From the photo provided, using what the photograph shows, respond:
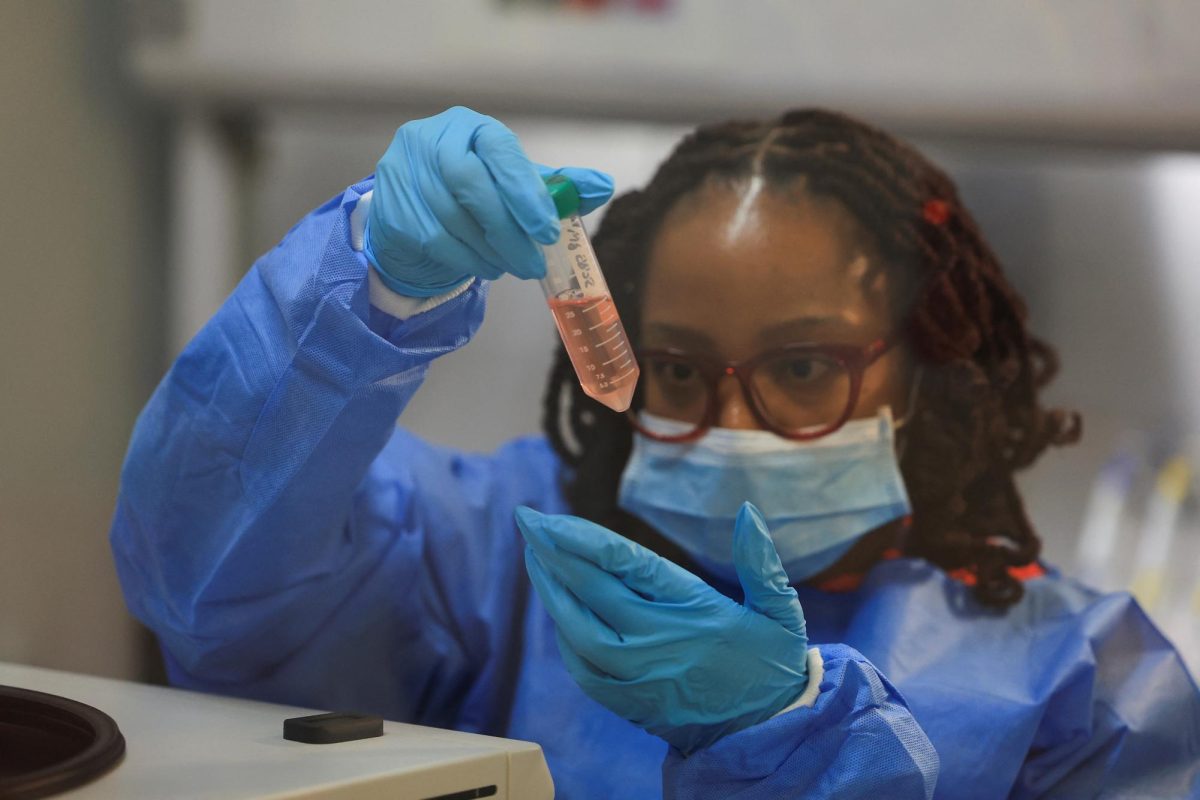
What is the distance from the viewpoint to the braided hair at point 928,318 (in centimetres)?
116

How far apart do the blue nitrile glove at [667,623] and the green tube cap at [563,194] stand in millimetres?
215

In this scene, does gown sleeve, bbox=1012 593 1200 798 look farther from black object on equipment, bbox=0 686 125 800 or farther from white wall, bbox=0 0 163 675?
white wall, bbox=0 0 163 675

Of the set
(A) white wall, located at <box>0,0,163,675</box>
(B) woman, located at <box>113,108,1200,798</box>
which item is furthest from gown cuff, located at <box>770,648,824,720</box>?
(A) white wall, located at <box>0,0,163,675</box>

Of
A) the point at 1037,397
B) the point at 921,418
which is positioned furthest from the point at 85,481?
the point at 1037,397

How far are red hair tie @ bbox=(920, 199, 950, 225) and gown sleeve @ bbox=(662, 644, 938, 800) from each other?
504 millimetres

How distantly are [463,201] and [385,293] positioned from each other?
5.1 inches

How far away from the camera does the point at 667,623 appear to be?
2.74ft

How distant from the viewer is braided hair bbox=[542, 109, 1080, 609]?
1.16 m

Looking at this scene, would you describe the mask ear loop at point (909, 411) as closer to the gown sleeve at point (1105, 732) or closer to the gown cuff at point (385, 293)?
the gown sleeve at point (1105, 732)

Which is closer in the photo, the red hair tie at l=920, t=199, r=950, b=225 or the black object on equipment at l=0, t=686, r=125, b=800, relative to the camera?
the black object on equipment at l=0, t=686, r=125, b=800

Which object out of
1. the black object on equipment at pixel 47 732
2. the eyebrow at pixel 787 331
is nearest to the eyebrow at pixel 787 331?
the eyebrow at pixel 787 331

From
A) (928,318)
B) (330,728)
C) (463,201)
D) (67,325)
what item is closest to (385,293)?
(463,201)

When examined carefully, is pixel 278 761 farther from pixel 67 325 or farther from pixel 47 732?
Result: pixel 67 325

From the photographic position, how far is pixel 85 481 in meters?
1.47
